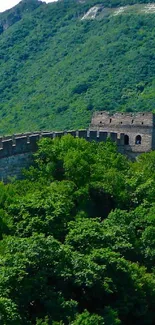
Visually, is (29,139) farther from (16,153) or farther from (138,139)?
(138,139)

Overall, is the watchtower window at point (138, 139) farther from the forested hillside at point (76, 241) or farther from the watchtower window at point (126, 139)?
the forested hillside at point (76, 241)

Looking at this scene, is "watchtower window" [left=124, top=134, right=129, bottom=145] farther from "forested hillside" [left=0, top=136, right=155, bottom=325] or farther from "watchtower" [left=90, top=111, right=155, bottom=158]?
"forested hillside" [left=0, top=136, right=155, bottom=325]

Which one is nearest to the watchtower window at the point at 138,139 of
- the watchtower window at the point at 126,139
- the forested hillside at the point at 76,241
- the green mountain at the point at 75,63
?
the watchtower window at the point at 126,139

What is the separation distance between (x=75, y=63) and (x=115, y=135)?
2697 inches

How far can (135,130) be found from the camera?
50.5 m

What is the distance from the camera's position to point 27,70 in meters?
126

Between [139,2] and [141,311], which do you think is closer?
[141,311]

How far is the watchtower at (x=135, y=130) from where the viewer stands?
50.0 meters

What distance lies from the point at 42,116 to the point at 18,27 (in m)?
42.4

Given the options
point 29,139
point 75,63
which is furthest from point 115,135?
point 75,63

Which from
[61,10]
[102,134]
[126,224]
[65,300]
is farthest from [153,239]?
[61,10]

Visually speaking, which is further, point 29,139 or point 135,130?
point 135,130

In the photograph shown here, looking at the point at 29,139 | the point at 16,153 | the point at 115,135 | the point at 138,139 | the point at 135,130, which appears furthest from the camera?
the point at 135,130

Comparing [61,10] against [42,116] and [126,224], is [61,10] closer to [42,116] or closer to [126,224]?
[42,116]
